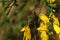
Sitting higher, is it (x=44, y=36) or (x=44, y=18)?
(x=44, y=18)

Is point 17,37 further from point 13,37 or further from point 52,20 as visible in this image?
point 52,20

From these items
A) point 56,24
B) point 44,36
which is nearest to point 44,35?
point 44,36

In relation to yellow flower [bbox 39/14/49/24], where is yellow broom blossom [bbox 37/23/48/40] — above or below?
below

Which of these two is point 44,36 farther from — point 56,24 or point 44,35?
point 56,24

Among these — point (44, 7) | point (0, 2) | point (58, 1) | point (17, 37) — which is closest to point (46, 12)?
point (44, 7)

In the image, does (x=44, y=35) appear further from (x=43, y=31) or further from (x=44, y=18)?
(x=44, y=18)

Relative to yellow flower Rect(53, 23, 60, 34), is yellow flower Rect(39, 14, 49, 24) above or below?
above

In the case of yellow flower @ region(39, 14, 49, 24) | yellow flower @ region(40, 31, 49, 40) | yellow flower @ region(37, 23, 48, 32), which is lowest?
yellow flower @ region(40, 31, 49, 40)

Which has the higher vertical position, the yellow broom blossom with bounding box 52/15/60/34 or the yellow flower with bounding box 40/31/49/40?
the yellow broom blossom with bounding box 52/15/60/34

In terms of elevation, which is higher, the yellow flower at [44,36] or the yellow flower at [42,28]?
the yellow flower at [42,28]

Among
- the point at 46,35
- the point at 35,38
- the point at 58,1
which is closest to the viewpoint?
the point at 46,35

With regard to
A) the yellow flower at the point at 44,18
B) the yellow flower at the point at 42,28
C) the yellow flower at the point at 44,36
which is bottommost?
the yellow flower at the point at 44,36

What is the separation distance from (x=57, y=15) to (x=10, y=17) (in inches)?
17.3

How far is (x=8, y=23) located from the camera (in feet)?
6.00
